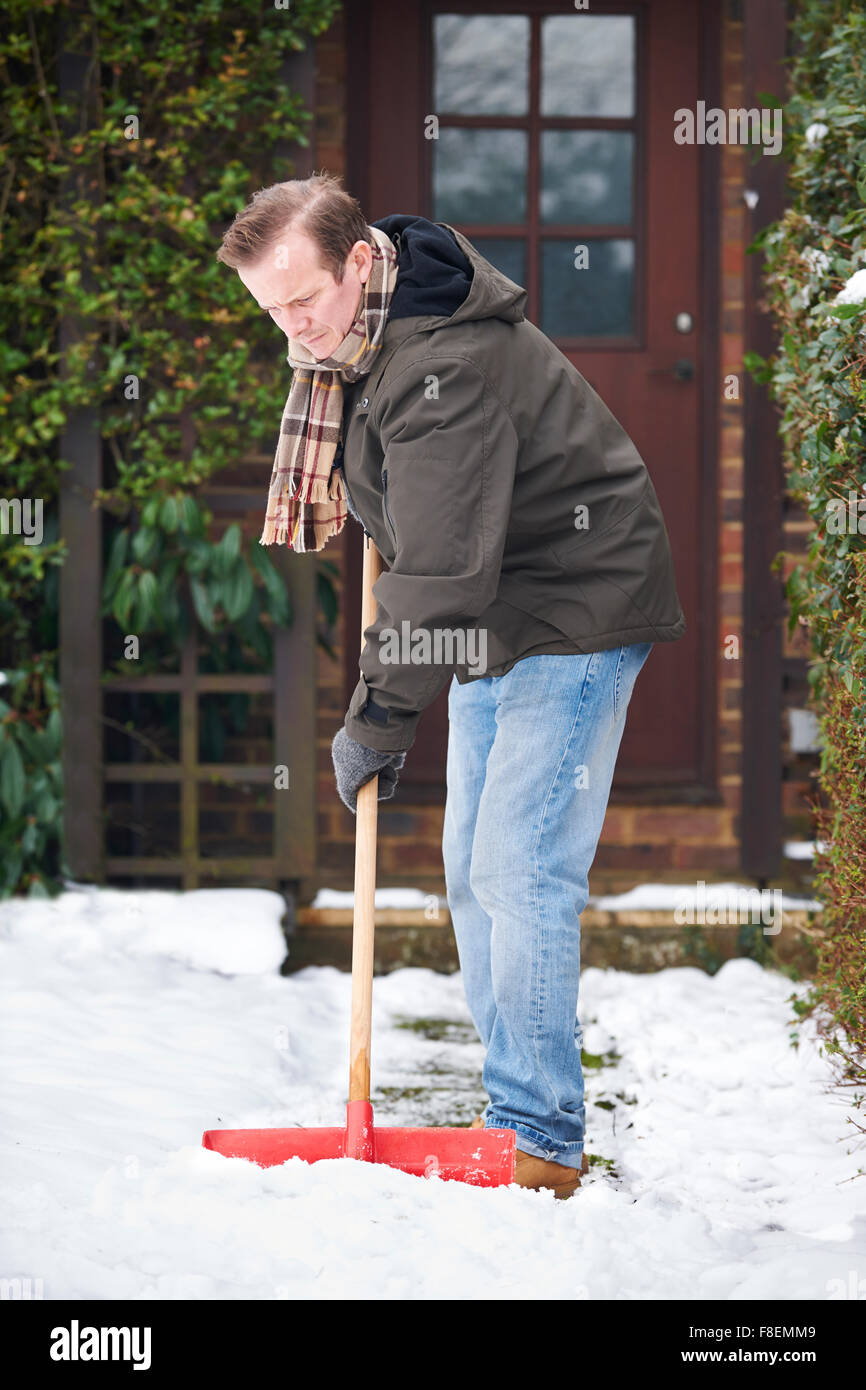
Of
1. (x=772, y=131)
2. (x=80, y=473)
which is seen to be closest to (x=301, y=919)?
(x=80, y=473)

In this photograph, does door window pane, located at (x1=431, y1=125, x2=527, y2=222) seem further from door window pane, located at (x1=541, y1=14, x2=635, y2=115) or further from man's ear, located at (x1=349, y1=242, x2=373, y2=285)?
man's ear, located at (x1=349, y1=242, x2=373, y2=285)

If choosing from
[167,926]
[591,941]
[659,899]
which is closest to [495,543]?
[167,926]

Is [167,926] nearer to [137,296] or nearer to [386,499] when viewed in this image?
[137,296]

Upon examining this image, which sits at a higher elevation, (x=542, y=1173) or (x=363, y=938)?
(x=363, y=938)

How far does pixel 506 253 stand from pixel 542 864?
2746mm

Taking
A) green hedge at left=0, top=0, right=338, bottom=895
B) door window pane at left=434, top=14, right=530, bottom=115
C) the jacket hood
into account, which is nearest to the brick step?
green hedge at left=0, top=0, right=338, bottom=895

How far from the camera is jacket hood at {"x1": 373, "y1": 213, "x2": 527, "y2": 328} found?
2.21 meters

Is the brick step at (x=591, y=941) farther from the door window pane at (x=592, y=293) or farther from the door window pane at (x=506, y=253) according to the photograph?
the door window pane at (x=506, y=253)

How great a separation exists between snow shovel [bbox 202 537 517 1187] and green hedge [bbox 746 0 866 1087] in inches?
24.9

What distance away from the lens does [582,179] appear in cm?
448

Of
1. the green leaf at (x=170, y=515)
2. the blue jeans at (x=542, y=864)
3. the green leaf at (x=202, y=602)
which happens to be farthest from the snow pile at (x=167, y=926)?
the blue jeans at (x=542, y=864)
